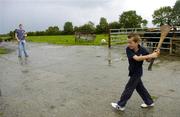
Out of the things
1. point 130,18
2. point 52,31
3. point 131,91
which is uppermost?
point 130,18

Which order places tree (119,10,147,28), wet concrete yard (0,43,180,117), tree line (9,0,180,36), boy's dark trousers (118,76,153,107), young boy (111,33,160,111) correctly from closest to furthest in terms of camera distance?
young boy (111,33,160,111) < boy's dark trousers (118,76,153,107) < wet concrete yard (0,43,180,117) < tree line (9,0,180,36) < tree (119,10,147,28)

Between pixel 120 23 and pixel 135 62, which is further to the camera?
pixel 120 23

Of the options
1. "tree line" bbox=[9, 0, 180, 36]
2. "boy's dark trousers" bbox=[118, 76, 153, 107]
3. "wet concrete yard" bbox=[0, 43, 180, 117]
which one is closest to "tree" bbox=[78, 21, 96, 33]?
"tree line" bbox=[9, 0, 180, 36]

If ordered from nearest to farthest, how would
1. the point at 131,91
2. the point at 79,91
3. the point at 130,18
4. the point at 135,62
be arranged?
1. the point at 135,62
2. the point at 131,91
3. the point at 79,91
4. the point at 130,18

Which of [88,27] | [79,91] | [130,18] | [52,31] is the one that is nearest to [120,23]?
[130,18]

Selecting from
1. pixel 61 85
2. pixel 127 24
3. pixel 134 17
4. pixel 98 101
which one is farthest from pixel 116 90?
pixel 134 17

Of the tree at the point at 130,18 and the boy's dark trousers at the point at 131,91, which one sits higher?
the tree at the point at 130,18

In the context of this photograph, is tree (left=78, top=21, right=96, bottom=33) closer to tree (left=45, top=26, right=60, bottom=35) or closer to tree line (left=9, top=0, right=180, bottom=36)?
tree line (left=9, top=0, right=180, bottom=36)

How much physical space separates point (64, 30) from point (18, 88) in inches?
1837

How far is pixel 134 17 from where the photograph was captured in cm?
7688

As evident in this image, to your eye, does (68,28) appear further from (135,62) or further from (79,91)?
(135,62)

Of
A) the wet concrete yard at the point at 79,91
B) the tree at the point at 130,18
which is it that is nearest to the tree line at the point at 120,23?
the tree at the point at 130,18

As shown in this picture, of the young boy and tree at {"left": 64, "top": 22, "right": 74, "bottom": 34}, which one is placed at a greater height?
tree at {"left": 64, "top": 22, "right": 74, "bottom": 34}

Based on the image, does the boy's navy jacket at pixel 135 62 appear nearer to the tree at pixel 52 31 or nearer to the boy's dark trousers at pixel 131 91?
the boy's dark trousers at pixel 131 91
